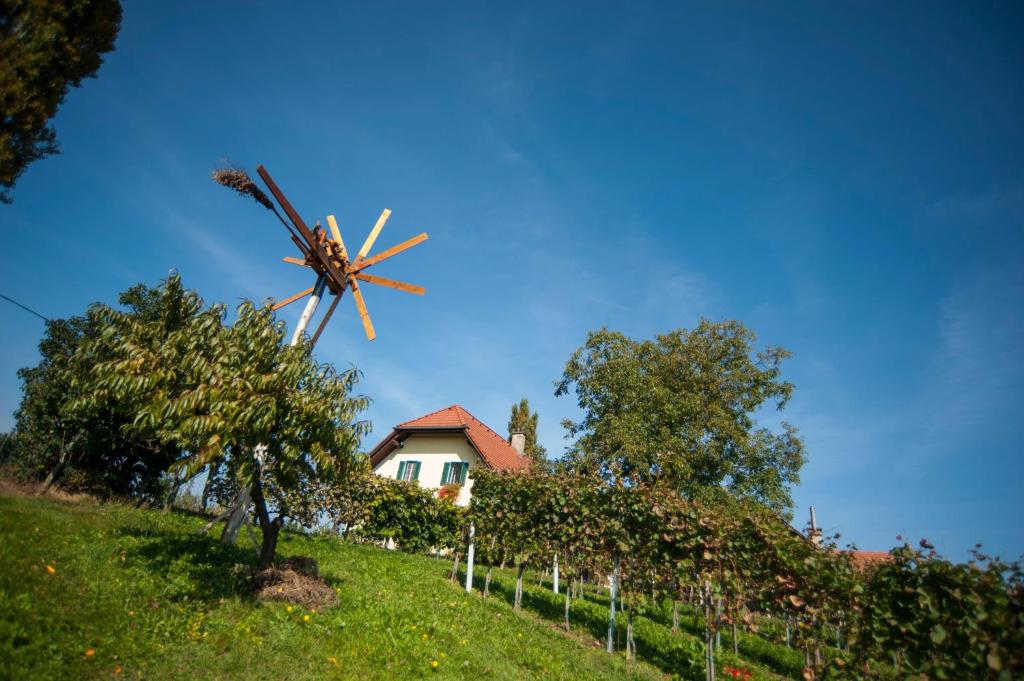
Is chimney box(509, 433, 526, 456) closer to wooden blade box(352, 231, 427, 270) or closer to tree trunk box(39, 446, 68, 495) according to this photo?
wooden blade box(352, 231, 427, 270)

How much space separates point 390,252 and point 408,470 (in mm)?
15592

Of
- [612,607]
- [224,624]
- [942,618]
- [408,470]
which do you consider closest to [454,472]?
[408,470]

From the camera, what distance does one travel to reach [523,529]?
12234 mm

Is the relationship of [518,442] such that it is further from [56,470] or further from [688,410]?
[56,470]

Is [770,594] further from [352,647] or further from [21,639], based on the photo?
[21,639]

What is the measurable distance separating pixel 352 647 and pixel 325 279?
1071 centimetres

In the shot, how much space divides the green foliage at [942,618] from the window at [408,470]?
24.5 m

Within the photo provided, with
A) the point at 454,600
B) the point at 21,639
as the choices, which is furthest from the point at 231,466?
the point at 454,600

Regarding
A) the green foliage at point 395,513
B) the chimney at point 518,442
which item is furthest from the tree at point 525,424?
the green foliage at point 395,513

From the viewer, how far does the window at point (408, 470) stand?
27.8 meters

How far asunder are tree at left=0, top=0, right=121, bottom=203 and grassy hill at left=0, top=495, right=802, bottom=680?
803 centimetres

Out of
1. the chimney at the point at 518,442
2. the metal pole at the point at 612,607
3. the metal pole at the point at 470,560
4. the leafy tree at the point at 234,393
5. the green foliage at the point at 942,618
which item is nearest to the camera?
the green foliage at the point at 942,618

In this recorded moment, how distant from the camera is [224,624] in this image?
19.3 feet

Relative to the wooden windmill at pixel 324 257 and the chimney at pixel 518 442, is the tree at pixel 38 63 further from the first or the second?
the chimney at pixel 518 442
